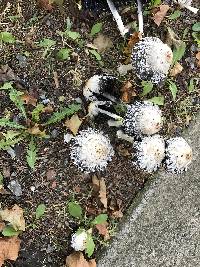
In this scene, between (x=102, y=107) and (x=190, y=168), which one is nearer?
(x=102, y=107)

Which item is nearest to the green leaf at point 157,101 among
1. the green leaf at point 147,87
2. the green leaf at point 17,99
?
the green leaf at point 147,87

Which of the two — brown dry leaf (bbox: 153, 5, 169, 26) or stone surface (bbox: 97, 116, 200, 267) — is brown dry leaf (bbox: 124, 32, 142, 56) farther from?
stone surface (bbox: 97, 116, 200, 267)

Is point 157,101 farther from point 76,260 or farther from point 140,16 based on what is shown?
point 76,260

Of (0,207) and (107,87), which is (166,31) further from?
(0,207)

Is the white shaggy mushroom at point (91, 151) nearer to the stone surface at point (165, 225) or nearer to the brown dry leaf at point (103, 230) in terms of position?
the brown dry leaf at point (103, 230)

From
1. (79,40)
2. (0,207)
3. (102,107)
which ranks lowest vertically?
(0,207)

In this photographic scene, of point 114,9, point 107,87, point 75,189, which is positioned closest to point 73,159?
point 75,189

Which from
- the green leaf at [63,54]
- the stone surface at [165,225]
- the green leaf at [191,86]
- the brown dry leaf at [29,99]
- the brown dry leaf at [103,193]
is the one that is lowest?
the stone surface at [165,225]

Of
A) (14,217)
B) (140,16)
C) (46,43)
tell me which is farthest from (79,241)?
(140,16)
